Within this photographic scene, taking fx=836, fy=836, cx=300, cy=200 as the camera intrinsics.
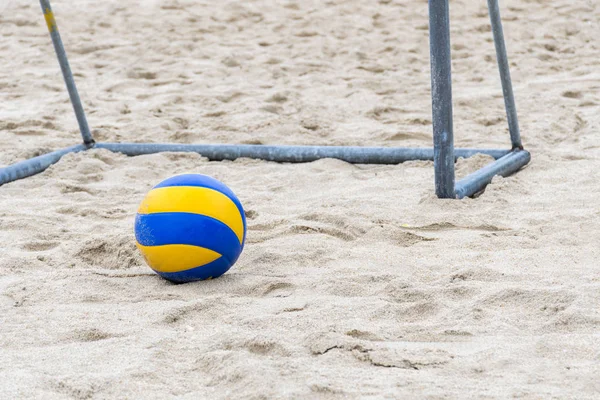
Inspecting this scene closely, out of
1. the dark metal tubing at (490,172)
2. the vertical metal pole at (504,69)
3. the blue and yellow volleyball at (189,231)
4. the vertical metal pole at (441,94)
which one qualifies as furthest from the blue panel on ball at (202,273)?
the vertical metal pole at (504,69)

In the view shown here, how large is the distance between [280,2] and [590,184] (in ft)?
18.9

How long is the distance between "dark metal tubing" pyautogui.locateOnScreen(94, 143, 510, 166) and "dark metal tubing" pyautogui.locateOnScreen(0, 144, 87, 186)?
0.28 metres

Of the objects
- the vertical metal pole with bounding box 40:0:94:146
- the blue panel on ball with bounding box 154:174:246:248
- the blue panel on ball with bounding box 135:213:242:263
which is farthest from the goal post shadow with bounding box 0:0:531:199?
the blue panel on ball with bounding box 135:213:242:263

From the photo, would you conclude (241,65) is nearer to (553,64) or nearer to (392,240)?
(553,64)

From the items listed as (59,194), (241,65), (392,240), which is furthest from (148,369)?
(241,65)

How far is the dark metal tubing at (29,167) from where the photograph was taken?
4.01 m

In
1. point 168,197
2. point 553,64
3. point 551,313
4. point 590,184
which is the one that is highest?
point 168,197

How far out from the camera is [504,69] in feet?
12.6

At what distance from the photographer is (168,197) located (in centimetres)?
256

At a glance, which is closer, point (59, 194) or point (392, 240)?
point (392, 240)

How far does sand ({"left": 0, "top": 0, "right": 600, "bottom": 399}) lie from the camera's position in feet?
6.20

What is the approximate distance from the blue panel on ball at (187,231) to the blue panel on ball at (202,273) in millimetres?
32

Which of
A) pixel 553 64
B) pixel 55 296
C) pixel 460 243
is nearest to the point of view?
pixel 55 296

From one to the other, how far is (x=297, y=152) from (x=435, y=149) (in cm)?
112
